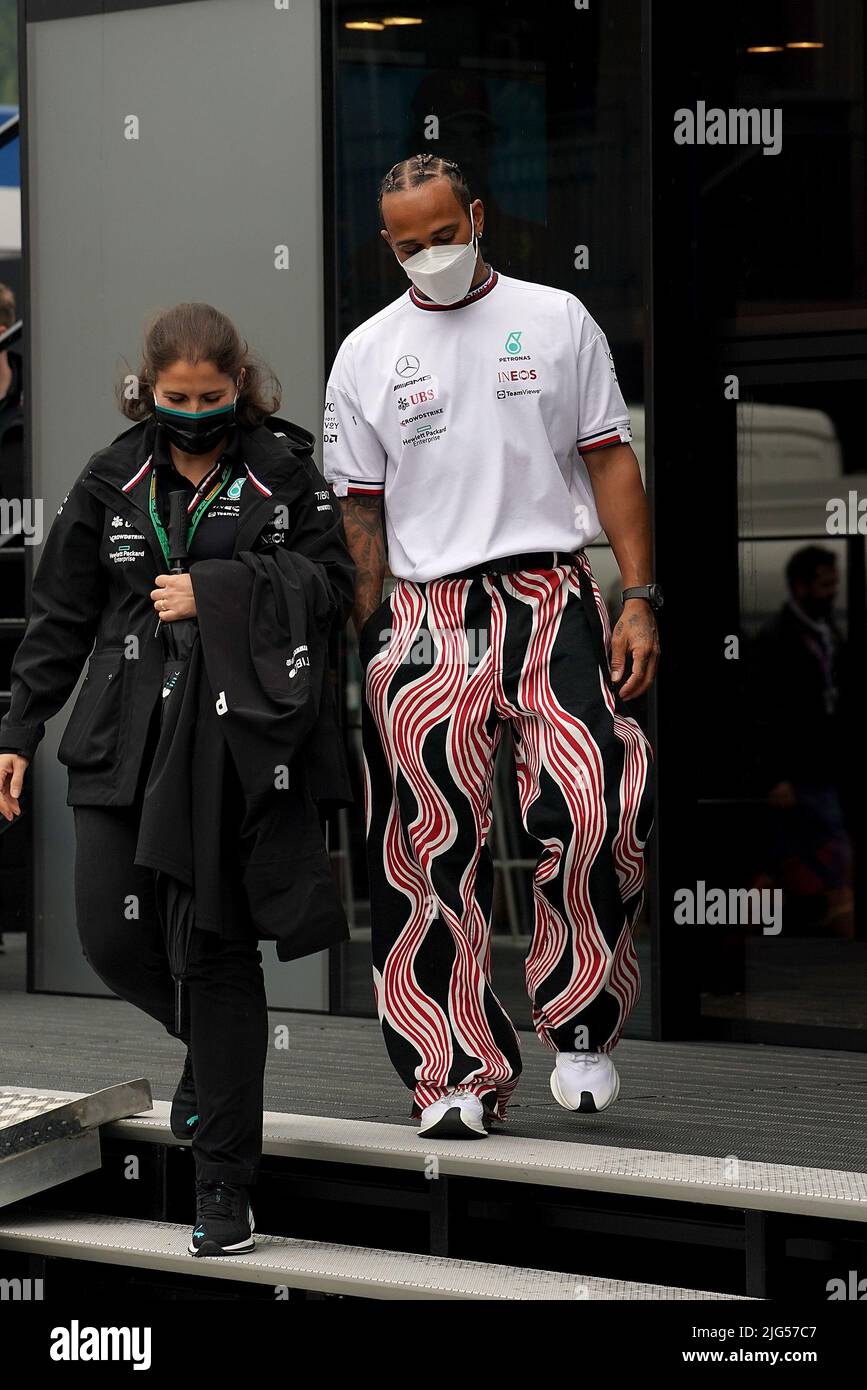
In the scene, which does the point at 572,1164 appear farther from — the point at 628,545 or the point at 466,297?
the point at 466,297

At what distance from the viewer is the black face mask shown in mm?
3502

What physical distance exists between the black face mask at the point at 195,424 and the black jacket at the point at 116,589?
11 cm

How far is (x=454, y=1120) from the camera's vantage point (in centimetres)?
379

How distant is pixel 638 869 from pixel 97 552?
130cm

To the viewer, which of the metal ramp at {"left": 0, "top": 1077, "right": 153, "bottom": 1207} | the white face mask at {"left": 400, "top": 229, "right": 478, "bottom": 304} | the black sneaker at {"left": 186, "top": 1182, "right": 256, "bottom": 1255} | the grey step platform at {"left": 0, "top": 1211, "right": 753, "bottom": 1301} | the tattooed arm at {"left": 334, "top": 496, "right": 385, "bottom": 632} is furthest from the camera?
the tattooed arm at {"left": 334, "top": 496, "right": 385, "bottom": 632}

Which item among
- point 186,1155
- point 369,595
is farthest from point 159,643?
point 186,1155

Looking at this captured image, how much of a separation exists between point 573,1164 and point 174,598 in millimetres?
1300

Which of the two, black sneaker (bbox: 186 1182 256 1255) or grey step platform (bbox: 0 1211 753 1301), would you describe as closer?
grey step platform (bbox: 0 1211 753 1301)

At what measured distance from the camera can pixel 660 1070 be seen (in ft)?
16.6

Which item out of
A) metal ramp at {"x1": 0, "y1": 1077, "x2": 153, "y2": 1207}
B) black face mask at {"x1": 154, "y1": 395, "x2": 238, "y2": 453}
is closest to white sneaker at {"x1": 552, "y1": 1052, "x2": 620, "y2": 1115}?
metal ramp at {"x1": 0, "y1": 1077, "x2": 153, "y2": 1207}

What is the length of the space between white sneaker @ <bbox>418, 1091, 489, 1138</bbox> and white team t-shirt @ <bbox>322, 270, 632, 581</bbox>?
3.57 ft

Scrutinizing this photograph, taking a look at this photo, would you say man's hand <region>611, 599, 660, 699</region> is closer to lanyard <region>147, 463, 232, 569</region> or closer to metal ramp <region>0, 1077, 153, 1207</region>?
lanyard <region>147, 463, 232, 569</region>

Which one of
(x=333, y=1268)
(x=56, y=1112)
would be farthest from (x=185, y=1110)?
(x=333, y=1268)

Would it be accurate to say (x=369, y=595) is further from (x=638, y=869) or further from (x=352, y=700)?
(x=352, y=700)
